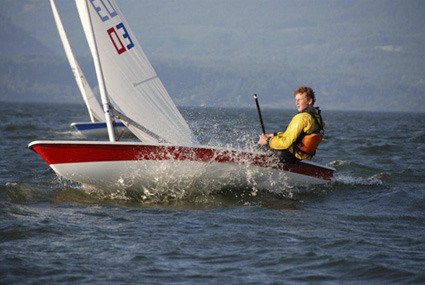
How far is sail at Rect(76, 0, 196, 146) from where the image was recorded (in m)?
10.9

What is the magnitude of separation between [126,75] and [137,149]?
1.49 metres

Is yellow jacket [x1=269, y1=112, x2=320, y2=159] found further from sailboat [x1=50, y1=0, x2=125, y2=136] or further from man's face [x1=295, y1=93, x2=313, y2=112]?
sailboat [x1=50, y1=0, x2=125, y2=136]

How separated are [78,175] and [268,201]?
8.78 feet

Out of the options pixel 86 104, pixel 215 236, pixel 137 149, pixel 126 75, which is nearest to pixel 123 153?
pixel 137 149

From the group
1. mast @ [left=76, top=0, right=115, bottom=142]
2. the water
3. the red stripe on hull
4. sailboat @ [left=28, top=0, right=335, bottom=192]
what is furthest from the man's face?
mast @ [left=76, top=0, right=115, bottom=142]

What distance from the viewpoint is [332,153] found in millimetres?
20328

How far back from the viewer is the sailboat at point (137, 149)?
1027 centimetres

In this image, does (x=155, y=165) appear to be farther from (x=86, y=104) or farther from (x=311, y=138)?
(x=86, y=104)

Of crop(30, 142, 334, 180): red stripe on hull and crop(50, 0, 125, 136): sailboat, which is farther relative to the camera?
crop(50, 0, 125, 136): sailboat

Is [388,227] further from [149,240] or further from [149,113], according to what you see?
[149,113]

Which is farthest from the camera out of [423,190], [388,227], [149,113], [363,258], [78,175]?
[423,190]

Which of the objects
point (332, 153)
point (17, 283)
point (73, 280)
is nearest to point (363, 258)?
point (73, 280)

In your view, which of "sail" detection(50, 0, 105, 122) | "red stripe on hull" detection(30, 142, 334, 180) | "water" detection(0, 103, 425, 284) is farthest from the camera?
"sail" detection(50, 0, 105, 122)

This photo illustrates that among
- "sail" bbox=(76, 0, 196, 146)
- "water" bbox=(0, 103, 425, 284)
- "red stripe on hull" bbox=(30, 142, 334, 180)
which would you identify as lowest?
"water" bbox=(0, 103, 425, 284)
